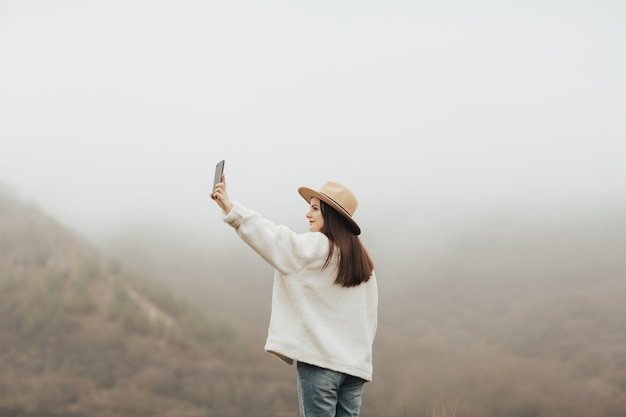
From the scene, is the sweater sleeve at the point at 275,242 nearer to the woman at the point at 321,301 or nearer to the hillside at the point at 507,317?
the woman at the point at 321,301

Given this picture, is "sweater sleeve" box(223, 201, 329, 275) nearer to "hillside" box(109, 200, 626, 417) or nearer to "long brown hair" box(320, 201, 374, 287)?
"long brown hair" box(320, 201, 374, 287)

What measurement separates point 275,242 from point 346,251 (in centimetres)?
26

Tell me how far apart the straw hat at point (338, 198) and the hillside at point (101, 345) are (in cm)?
1481

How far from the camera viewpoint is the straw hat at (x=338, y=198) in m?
2.37

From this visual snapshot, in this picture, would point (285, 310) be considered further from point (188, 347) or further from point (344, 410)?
point (188, 347)

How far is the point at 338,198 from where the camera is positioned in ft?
7.90

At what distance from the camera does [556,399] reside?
14578 mm

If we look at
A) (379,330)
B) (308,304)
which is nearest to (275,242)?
(308,304)

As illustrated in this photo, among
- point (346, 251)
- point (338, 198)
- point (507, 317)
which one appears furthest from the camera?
point (507, 317)

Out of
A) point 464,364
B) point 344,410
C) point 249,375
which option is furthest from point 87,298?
point 344,410

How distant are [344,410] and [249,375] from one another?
50.5ft

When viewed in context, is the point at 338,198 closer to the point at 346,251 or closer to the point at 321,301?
the point at 346,251

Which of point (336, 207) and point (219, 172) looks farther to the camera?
point (336, 207)

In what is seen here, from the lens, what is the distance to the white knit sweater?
85.8 inches
